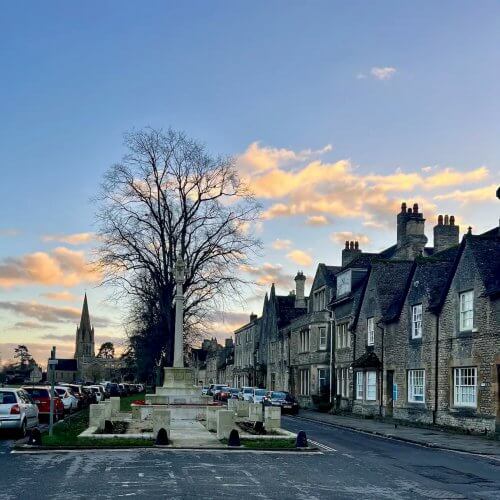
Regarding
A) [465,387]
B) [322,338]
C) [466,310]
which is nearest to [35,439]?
[465,387]

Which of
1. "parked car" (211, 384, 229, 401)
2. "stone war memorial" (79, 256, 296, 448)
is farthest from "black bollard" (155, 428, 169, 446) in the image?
"parked car" (211, 384, 229, 401)

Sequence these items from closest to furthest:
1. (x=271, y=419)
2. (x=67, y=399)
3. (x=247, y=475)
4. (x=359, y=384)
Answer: (x=247, y=475), (x=271, y=419), (x=67, y=399), (x=359, y=384)

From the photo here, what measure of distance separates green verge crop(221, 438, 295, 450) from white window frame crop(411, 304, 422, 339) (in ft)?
50.0

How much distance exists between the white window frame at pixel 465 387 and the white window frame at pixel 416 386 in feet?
11.2

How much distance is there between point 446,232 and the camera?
45.9 metres

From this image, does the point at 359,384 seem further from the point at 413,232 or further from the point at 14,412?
the point at 14,412

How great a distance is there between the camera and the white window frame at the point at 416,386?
119 feet

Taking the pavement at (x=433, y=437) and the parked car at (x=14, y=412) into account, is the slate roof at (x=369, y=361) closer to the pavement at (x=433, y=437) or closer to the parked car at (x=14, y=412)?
the pavement at (x=433, y=437)

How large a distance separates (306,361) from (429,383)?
24349 millimetres

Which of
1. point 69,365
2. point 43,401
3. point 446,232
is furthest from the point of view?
point 69,365

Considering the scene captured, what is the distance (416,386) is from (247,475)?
75.1 ft

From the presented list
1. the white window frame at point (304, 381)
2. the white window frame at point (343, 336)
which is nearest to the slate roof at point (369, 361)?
the white window frame at point (343, 336)

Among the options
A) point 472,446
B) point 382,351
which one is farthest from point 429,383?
point 472,446

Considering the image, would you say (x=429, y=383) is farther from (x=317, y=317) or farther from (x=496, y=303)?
(x=317, y=317)
